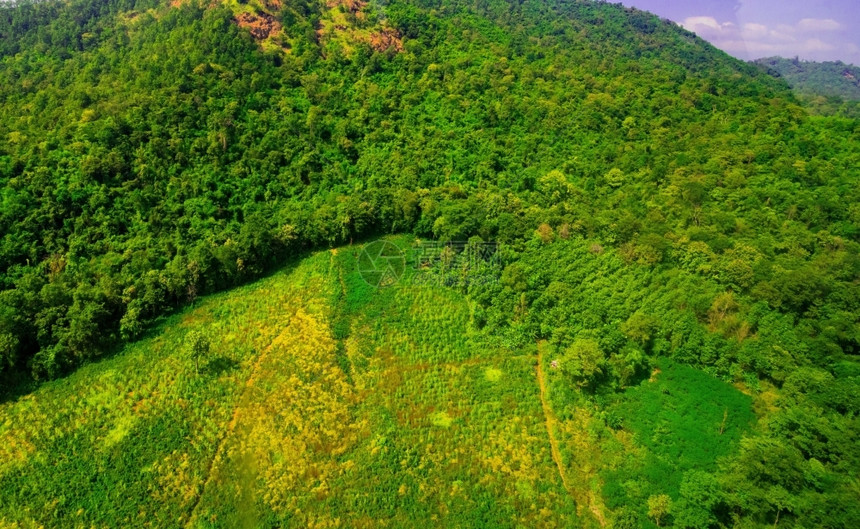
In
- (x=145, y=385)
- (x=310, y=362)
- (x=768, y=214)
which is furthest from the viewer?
(x=768, y=214)

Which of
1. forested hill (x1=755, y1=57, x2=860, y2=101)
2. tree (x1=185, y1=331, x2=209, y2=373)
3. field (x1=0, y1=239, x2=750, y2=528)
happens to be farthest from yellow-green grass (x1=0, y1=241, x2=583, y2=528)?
forested hill (x1=755, y1=57, x2=860, y2=101)

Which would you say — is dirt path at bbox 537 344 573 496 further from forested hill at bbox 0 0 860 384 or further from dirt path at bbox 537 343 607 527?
forested hill at bbox 0 0 860 384

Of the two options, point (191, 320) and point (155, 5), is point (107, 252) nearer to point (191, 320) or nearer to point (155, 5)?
point (191, 320)

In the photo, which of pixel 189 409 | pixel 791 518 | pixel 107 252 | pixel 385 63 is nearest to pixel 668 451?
pixel 791 518

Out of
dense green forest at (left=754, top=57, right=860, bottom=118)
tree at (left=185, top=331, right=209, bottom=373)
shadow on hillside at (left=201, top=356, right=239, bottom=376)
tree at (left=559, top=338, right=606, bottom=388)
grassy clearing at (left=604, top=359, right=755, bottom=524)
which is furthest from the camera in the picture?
dense green forest at (left=754, top=57, right=860, bottom=118)

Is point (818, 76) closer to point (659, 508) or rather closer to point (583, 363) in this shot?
point (583, 363)

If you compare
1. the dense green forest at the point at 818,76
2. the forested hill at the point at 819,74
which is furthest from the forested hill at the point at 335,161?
the forested hill at the point at 819,74

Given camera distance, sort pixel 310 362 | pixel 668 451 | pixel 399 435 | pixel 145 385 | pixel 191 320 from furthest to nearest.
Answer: pixel 191 320
pixel 310 362
pixel 145 385
pixel 399 435
pixel 668 451

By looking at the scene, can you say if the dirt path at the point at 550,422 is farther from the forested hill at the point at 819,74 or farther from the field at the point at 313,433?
the forested hill at the point at 819,74
